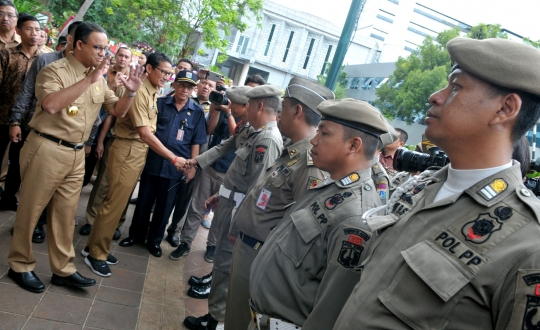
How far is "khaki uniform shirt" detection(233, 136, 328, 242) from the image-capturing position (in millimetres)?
2655

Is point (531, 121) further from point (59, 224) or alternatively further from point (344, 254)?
point (59, 224)

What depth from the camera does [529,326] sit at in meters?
1.04

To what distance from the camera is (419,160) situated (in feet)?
7.23

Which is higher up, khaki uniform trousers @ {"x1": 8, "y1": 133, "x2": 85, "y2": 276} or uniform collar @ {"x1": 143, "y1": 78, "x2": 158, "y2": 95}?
uniform collar @ {"x1": 143, "y1": 78, "x2": 158, "y2": 95}

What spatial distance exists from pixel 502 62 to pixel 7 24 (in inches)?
212

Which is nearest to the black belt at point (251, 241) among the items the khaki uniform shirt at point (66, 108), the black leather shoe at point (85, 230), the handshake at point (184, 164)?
the khaki uniform shirt at point (66, 108)

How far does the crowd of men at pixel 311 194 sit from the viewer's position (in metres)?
1.23

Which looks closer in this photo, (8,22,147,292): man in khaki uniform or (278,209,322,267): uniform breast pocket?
(278,209,322,267): uniform breast pocket

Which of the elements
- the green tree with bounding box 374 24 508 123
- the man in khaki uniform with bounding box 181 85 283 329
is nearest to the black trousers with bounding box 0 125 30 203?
the man in khaki uniform with bounding box 181 85 283 329

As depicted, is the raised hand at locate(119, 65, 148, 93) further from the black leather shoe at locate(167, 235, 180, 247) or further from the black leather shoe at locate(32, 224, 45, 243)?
the black leather shoe at locate(167, 235, 180, 247)

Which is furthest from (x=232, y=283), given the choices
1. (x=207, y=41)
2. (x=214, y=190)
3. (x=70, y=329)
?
(x=207, y=41)

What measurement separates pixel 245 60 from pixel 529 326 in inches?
1813

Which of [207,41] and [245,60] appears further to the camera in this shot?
[245,60]

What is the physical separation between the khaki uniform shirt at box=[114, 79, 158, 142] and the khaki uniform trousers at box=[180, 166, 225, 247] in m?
1.10
